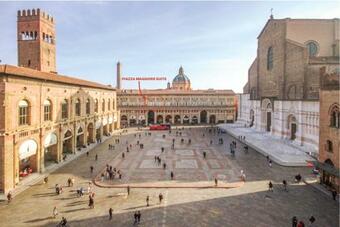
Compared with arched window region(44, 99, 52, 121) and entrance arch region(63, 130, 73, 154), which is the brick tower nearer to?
entrance arch region(63, 130, 73, 154)

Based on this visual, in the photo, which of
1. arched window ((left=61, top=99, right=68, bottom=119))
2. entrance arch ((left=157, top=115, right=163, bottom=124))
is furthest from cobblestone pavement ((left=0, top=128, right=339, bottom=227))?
entrance arch ((left=157, top=115, right=163, bottom=124))

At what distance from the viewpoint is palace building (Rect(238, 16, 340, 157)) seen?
40656 mm

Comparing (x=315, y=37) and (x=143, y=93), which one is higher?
(x=315, y=37)

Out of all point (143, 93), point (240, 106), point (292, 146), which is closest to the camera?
point (292, 146)

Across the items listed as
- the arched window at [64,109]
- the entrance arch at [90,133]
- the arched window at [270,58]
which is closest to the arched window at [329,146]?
the arched window at [64,109]

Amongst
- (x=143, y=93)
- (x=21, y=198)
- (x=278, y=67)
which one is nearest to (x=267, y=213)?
(x=21, y=198)

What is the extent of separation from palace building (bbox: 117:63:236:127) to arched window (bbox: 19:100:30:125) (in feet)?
169

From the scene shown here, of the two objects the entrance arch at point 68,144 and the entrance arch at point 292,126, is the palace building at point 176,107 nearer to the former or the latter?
the entrance arch at point 292,126

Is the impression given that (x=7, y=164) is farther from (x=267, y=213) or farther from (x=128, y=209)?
(x=267, y=213)

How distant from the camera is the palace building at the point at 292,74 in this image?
40.7 m

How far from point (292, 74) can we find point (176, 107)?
37.6m

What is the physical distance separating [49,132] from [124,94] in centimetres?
4923

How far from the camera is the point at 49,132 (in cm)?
3062

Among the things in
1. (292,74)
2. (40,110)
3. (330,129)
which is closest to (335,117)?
(330,129)
